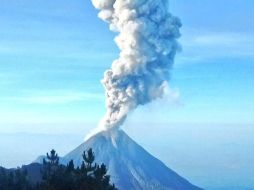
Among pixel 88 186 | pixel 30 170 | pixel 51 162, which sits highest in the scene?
pixel 30 170

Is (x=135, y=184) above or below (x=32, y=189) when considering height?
above

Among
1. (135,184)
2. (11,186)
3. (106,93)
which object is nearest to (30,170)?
(106,93)

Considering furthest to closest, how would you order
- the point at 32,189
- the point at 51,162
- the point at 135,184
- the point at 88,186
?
the point at 135,184 → the point at 51,162 → the point at 32,189 → the point at 88,186

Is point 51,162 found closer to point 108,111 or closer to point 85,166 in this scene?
point 85,166

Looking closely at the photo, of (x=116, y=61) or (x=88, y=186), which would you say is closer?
(x=88, y=186)

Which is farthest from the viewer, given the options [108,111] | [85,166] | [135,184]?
[135,184]

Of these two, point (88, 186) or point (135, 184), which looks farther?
point (135, 184)

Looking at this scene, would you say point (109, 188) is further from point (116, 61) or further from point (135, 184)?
point (135, 184)

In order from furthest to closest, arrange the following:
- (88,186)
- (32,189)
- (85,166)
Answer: (32,189) → (85,166) → (88,186)

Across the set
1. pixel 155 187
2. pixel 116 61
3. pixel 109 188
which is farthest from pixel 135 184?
pixel 109 188
